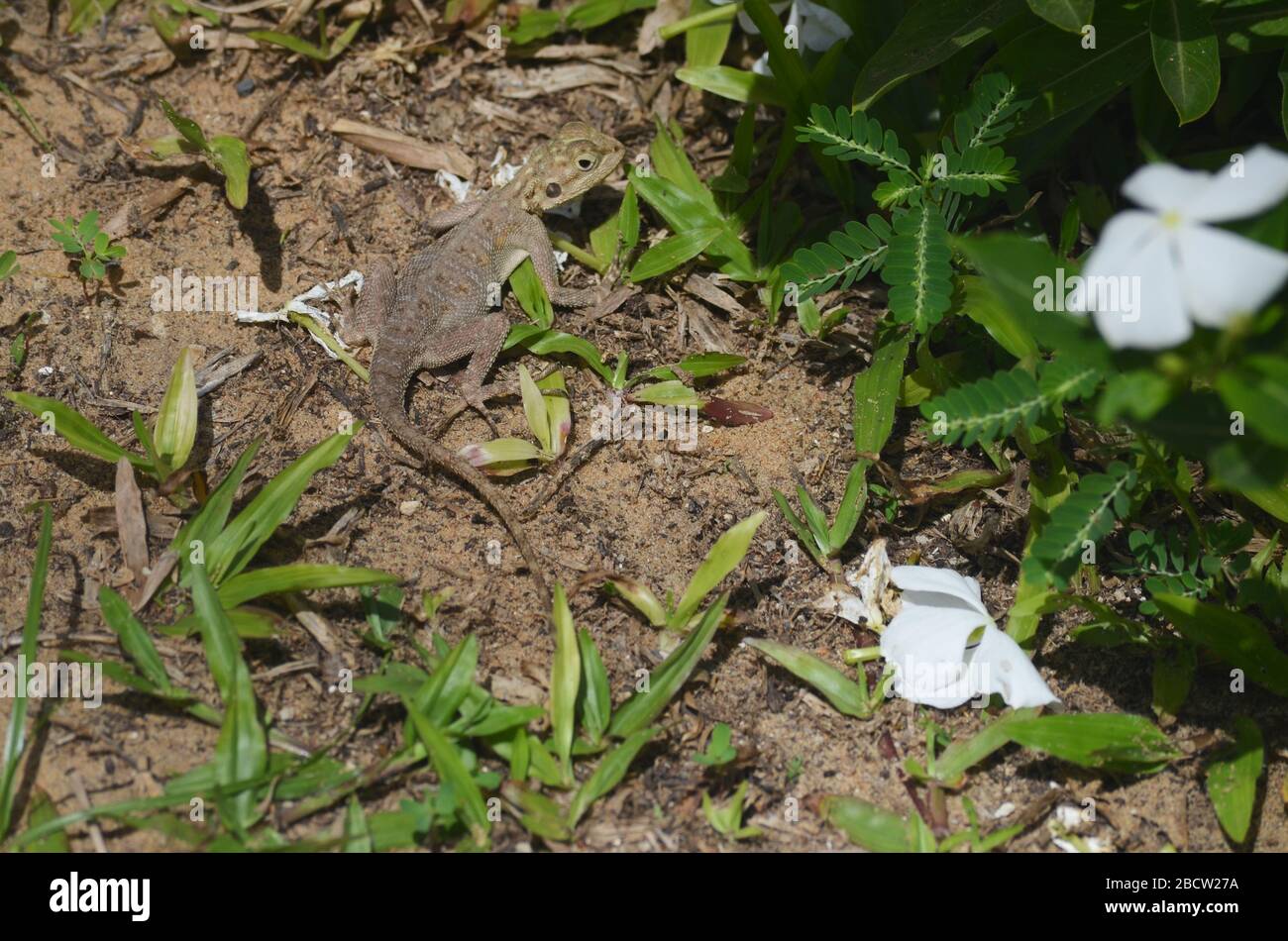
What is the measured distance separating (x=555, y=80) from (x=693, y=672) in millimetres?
3135

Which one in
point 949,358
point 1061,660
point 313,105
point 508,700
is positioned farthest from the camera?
point 313,105

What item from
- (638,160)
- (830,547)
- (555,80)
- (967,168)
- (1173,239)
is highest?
(555,80)

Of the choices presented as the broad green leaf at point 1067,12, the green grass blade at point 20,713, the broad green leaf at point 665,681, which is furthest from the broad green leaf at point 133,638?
the broad green leaf at point 1067,12

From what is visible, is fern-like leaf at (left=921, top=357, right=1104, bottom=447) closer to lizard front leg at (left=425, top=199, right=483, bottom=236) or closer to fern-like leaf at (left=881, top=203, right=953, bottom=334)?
fern-like leaf at (left=881, top=203, right=953, bottom=334)

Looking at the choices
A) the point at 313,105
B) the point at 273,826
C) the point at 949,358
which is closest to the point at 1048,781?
the point at 949,358

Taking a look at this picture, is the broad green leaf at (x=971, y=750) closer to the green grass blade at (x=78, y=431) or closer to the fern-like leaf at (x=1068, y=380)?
the fern-like leaf at (x=1068, y=380)

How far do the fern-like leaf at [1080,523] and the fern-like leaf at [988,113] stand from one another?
4.23ft

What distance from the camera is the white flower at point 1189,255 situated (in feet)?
7.24

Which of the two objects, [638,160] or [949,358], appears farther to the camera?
[638,160]

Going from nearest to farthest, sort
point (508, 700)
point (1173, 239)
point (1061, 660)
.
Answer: point (1173, 239)
point (508, 700)
point (1061, 660)

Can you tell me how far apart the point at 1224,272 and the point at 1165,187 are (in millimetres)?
235

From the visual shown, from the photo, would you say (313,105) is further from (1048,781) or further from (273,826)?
→ (1048,781)

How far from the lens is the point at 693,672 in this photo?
359 centimetres

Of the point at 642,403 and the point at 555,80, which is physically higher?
the point at 555,80
